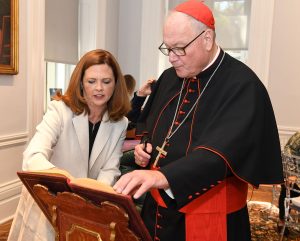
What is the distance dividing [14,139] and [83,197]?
9.58 feet

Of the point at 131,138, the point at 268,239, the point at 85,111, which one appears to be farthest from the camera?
the point at 131,138

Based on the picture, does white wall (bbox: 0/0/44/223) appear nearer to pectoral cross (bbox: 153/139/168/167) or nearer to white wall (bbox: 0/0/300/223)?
white wall (bbox: 0/0/300/223)

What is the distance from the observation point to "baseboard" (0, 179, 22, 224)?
3.64 meters

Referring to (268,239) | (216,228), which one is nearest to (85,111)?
(216,228)

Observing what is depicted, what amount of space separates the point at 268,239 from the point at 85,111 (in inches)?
96.6

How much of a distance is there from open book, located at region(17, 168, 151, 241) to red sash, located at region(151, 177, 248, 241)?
1.35ft

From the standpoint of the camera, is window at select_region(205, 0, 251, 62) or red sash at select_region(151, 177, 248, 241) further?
window at select_region(205, 0, 251, 62)

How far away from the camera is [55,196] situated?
1156 mm

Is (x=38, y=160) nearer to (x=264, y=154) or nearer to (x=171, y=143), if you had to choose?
(x=171, y=143)

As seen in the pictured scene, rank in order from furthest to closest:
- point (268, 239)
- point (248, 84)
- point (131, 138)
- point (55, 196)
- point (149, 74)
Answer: point (149, 74) → point (131, 138) → point (268, 239) → point (248, 84) → point (55, 196)

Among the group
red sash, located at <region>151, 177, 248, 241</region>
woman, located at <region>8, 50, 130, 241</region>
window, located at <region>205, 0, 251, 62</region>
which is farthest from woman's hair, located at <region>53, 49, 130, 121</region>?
window, located at <region>205, 0, 251, 62</region>

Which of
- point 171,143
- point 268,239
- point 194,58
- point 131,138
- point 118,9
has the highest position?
point 118,9

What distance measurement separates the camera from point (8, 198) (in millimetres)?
3738

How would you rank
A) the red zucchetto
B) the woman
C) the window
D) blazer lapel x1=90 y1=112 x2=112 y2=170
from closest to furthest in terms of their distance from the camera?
the red zucchetto < the woman < blazer lapel x1=90 y1=112 x2=112 y2=170 < the window
